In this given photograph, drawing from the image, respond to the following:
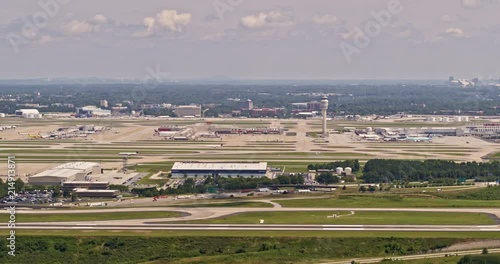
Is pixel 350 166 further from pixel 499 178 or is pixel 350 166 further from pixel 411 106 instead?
pixel 411 106

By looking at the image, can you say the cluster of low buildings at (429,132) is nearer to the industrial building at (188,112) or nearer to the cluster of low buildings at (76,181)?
the cluster of low buildings at (76,181)

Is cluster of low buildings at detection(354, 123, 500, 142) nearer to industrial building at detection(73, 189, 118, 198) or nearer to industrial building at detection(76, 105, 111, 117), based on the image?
industrial building at detection(73, 189, 118, 198)

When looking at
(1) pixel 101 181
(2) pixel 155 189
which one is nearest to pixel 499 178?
(2) pixel 155 189

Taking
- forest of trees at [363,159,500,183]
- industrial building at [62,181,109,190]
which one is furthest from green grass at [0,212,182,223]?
forest of trees at [363,159,500,183]

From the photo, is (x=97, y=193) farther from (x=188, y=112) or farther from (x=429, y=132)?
(x=188, y=112)

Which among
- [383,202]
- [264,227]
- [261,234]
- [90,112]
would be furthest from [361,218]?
[90,112]
